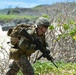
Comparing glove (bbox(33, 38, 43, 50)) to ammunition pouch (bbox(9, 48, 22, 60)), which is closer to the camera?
glove (bbox(33, 38, 43, 50))

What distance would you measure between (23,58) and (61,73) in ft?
6.42

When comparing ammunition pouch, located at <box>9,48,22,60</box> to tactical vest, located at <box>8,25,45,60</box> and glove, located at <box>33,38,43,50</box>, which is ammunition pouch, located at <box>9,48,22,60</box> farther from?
glove, located at <box>33,38,43,50</box>

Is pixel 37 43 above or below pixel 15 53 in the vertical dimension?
above

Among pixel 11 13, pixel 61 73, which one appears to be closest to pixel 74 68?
pixel 61 73

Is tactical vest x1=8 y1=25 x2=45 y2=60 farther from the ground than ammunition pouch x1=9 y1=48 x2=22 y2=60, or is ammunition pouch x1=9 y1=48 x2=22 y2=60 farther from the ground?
tactical vest x1=8 y1=25 x2=45 y2=60

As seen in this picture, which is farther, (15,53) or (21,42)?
(15,53)

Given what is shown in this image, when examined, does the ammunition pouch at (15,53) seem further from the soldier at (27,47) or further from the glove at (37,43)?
the glove at (37,43)

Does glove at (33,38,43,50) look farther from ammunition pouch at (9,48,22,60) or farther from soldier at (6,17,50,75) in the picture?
ammunition pouch at (9,48,22,60)

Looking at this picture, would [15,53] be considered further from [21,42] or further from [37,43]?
[37,43]

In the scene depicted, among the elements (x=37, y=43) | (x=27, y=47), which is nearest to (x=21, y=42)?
(x=27, y=47)

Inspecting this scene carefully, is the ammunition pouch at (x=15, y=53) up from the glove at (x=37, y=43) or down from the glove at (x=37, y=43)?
down

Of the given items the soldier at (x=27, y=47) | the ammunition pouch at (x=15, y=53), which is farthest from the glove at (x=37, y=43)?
the ammunition pouch at (x=15, y=53)

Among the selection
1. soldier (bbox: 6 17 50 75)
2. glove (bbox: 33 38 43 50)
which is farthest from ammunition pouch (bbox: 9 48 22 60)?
glove (bbox: 33 38 43 50)

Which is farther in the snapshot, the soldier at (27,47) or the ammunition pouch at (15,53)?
the ammunition pouch at (15,53)
